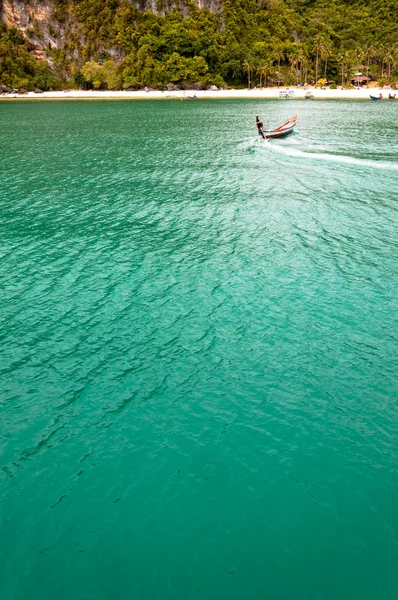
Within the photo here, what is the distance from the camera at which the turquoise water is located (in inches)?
418

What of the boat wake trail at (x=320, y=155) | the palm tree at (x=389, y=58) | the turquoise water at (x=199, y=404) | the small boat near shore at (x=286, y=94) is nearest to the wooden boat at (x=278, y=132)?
the boat wake trail at (x=320, y=155)

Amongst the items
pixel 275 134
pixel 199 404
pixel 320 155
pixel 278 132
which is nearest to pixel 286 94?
pixel 278 132

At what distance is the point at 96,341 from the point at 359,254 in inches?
661

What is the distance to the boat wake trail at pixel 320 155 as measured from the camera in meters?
52.6

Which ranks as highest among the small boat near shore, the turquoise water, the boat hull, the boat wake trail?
the small boat near shore

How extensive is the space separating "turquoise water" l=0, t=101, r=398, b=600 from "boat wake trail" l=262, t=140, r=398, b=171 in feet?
60.9

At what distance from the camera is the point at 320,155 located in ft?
192

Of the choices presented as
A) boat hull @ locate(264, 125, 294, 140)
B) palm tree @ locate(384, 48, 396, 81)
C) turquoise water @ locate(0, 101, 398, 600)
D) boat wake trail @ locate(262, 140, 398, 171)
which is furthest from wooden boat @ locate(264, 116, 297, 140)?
palm tree @ locate(384, 48, 396, 81)

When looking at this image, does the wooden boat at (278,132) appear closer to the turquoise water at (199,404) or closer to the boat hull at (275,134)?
the boat hull at (275,134)

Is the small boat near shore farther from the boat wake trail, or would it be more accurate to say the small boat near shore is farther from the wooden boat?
the boat wake trail

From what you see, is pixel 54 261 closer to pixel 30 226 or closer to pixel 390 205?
pixel 30 226

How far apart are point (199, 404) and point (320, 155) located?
50322mm

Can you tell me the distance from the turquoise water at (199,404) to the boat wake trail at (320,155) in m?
18.6

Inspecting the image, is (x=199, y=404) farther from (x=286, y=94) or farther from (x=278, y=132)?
(x=286, y=94)
